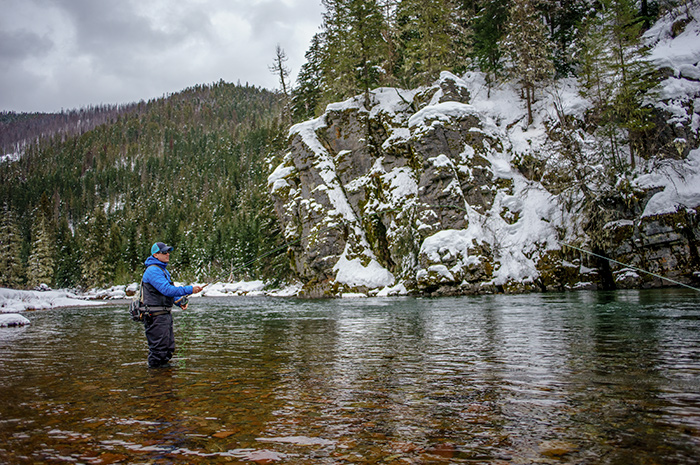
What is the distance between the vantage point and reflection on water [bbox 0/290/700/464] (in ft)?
10.0

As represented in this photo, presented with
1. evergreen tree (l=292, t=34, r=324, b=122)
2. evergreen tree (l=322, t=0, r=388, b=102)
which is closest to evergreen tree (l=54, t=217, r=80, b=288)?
evergreen tree (l=292, t=34, r=324, b=122)

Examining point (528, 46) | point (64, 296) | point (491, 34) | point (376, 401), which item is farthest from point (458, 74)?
point (64, 296)

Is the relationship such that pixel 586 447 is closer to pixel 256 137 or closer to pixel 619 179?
pixel 619 179

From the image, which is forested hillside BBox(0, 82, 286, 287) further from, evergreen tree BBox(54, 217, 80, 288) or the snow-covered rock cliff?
the snow-covered rock cliff

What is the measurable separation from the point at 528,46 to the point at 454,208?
52.8ft

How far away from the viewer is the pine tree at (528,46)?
32.8 m

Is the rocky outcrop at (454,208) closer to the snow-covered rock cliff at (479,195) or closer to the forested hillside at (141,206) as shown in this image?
the snow-covered rock cliff at (479,195)

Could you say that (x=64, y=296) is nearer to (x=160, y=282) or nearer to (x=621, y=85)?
(x=160, y=282)

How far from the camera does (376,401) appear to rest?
14.4ft

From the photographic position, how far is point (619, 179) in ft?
76.9

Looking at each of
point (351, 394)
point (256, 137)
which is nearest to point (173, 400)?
point (351, 394)

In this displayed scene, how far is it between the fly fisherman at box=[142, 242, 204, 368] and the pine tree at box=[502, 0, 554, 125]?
32778mm

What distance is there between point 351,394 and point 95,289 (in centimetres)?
7756

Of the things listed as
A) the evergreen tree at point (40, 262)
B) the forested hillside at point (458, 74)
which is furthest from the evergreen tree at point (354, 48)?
the evergreen tree at point (40, 262)
